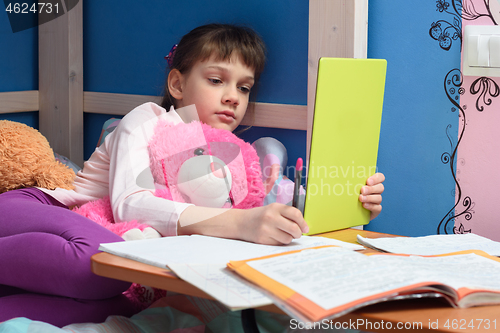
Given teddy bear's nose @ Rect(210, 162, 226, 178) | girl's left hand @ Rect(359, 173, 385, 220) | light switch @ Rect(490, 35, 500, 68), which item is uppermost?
light switch @ Rect(490, 35, 500, 68)

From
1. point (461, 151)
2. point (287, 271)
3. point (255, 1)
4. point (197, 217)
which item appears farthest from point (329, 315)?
point (255, 1)

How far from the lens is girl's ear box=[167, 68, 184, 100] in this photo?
52.1 inches

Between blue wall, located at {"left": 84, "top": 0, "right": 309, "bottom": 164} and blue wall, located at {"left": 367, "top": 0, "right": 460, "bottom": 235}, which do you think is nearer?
blue wall, located at {"left": 367, "top": 0, "right": 460, "bottom": 235}

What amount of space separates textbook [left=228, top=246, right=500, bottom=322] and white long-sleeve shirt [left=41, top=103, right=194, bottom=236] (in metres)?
0.37

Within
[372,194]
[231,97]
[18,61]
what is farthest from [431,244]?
[18,61]

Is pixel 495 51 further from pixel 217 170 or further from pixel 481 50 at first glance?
pixel 217 170

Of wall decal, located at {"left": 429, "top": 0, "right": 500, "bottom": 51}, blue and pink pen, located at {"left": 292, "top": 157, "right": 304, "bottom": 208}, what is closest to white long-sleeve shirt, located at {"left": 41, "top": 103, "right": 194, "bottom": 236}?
blue and pink pen, located at {"left": 292, "top": 157, "right": 304, "bottom": 208}

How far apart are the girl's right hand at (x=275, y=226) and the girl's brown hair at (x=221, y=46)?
2.07 ft

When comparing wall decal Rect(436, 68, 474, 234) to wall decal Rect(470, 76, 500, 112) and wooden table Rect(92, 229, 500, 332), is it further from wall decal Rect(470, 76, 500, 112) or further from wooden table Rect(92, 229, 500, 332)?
wooden table Rect(92, 229, 500, 332)

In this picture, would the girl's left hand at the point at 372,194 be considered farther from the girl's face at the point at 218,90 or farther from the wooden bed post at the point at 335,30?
the girl's face at the point at 218,90

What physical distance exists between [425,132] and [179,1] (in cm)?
91

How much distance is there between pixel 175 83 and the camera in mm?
1339

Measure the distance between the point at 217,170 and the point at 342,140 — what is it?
337mm

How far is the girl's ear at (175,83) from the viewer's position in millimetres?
1324
